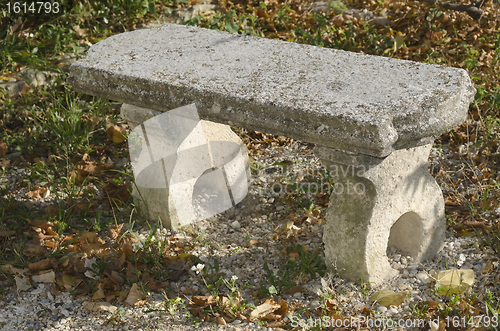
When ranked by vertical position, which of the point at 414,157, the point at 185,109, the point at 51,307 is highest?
the point at 185,109

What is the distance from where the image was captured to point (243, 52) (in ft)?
9.13

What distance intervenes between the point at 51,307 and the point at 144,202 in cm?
77

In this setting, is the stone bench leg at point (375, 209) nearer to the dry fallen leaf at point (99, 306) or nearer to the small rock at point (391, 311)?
the small rock at point (391, 311)

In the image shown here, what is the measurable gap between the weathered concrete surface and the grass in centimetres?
79

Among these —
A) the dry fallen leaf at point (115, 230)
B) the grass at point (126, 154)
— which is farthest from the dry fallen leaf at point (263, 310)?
the dry fallen leaf at point (115, 230)

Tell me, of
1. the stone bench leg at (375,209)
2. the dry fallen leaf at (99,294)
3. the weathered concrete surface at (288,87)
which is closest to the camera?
the weathered concrete surface at (288,87)

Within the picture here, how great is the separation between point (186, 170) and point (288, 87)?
0.95 metres

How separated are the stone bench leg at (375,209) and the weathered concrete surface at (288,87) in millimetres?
210

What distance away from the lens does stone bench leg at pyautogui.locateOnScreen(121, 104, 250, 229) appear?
2932 millimetres

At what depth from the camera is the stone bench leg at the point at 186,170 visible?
115 inches

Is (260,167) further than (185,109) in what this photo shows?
Yes

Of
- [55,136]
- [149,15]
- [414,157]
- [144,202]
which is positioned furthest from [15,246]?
[149,15]

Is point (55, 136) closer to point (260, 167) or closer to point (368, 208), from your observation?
point (260, 167)

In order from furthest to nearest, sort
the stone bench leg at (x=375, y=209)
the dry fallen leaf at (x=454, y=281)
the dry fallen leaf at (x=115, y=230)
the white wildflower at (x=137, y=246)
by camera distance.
Answer: the dry fallen leaf at (x=115, y=230) → the white wildflower at (x=137, y=246) → the dry fallen leaf at (x=454, y=281) → the stone bench leg at (x=375, y=209)
